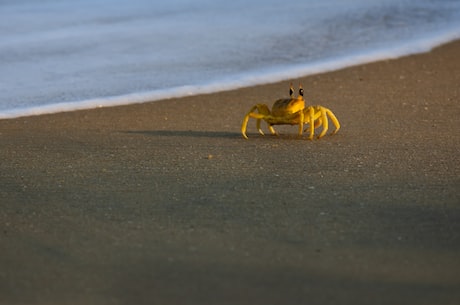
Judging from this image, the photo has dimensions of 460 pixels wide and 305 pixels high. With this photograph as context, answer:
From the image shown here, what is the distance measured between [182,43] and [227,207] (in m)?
5.97

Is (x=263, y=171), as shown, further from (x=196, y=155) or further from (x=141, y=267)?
(x=141, y=267)

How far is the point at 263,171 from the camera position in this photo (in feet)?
18.9

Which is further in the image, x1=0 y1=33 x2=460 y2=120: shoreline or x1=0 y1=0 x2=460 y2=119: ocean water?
x1=0 y1=0 x2=460 y2=119: ocean water

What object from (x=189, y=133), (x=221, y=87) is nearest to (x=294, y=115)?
(x=189, y=133)

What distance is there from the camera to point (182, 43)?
1080cm

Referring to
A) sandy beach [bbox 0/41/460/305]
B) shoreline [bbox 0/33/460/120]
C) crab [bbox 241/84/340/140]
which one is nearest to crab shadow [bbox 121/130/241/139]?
sandy beach [bbox 0/41/460/305]

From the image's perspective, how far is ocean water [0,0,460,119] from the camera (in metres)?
8.64

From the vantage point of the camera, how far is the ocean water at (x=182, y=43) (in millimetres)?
8641

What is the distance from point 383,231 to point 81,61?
18.7 feet

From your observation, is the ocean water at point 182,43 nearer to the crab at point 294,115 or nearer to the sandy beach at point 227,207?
the sandy beach at point 227,207

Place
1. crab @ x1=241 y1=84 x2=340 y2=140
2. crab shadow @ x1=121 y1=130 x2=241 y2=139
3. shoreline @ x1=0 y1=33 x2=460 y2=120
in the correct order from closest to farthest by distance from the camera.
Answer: crab @ x1=241 y1=84 x2=340 y2=140, crab shadow @ x1=121 y1=130 x2=241 y2=139, shoreline @ x1=0 y1=33 x2=460 y2=120

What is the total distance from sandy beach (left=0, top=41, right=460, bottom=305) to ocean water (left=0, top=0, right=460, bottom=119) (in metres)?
0.87

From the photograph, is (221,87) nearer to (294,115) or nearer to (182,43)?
(294,115)

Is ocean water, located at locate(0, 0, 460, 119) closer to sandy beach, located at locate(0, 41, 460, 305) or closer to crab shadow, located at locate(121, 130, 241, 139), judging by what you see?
sandy beach, located at locate(0, 41, 460, 305)
